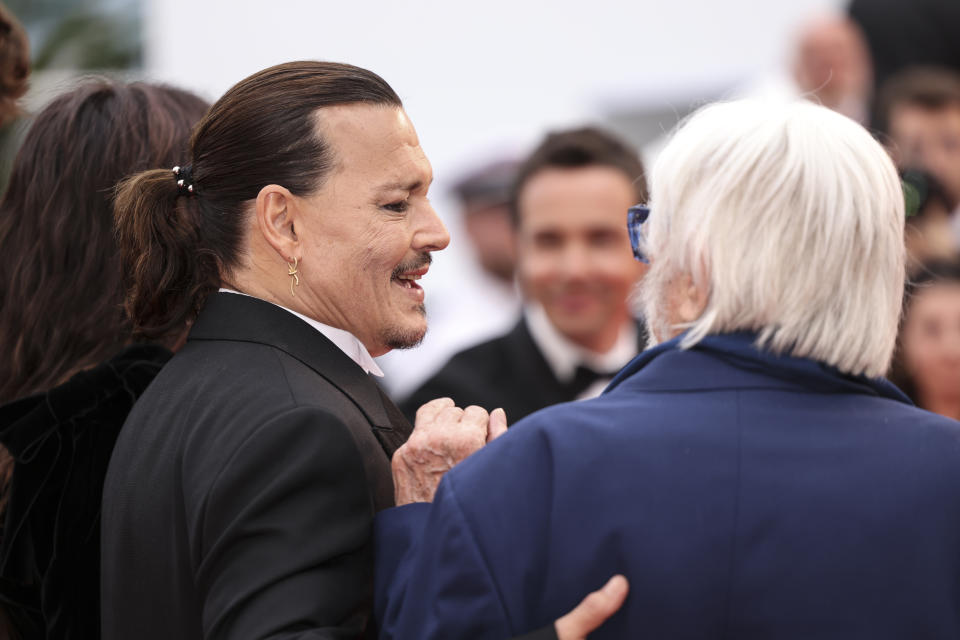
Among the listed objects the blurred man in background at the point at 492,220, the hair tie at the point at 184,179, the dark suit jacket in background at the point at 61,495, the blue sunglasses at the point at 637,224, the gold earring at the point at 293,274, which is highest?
the hair tie at the point at 184,179

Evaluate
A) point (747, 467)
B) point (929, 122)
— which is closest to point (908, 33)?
point (929, 122)

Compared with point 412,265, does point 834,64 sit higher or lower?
lower

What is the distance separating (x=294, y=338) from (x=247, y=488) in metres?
0.37

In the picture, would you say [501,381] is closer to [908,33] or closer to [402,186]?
[402,186]

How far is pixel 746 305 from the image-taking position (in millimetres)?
1953

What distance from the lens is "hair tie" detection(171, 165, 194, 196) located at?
8.00 ft

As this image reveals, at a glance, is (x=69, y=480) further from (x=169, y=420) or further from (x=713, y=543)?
(x=713, y=543)

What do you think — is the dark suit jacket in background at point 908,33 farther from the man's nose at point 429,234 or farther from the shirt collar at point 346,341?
the shirt collar at point 346,341

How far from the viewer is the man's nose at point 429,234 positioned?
2.48 m

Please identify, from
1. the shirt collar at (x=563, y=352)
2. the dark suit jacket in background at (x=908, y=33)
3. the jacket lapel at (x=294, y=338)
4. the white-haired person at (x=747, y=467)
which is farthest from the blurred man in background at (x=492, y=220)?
the white-haired person at (x=747, y=467)

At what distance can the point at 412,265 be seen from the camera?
8.18 feet

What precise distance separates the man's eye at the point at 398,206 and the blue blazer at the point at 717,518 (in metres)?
0.65

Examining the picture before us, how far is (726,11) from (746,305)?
667 cm

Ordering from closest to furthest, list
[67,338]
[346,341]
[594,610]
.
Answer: [594,610]
[346,341]
[67,338]
